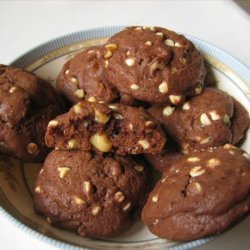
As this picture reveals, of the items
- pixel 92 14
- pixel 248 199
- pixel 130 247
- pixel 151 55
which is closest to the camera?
pixel 248 199

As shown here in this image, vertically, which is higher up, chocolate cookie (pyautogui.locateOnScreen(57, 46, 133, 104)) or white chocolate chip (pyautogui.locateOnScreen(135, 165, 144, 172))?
chocolate cookie (pyautogui.locateOnScreen(57, 46, 133, 104))

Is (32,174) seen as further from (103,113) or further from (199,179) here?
(199,179)

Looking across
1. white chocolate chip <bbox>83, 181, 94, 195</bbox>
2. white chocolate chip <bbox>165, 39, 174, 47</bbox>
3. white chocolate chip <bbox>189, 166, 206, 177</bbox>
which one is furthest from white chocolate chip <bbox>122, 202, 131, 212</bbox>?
white chocolate chip <bbox>165, 39, 174, 47</bbox>

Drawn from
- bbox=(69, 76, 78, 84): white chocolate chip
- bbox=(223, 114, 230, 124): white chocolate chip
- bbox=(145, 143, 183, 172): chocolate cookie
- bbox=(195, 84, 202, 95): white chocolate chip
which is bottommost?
bbox=(145, 143, 183, 172): chocolate cookie

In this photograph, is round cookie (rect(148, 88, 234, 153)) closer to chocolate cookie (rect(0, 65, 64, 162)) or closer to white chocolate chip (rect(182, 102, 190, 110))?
white chocolate chip (rect(182, 102, 190, 110))

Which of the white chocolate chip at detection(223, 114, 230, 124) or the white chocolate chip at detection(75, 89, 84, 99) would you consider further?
the white chocolate chip at detection(75, 89, 84, 99)

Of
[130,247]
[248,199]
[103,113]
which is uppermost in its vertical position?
[103,113]

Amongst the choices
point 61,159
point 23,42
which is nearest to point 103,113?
point 61,159
